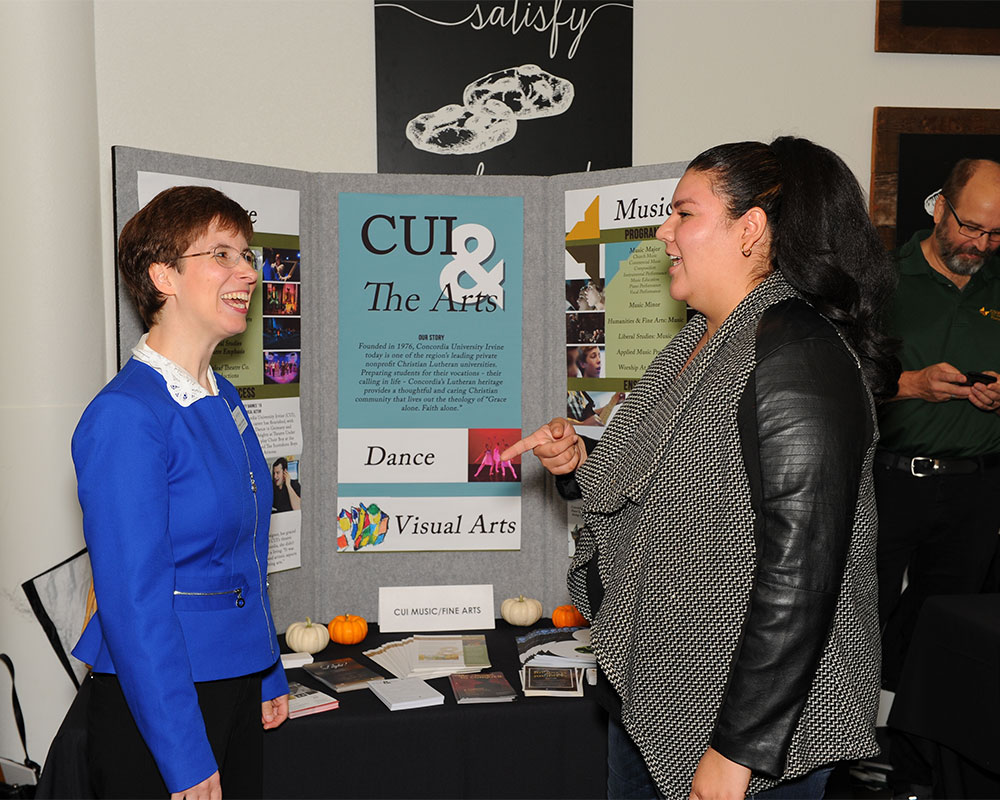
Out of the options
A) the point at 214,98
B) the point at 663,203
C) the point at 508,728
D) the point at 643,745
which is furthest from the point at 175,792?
the point at 214,98

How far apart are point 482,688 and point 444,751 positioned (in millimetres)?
171

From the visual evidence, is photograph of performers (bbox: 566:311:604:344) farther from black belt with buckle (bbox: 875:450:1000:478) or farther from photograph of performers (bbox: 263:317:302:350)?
black belt with buckle (bbox: 875:450:1000:478)

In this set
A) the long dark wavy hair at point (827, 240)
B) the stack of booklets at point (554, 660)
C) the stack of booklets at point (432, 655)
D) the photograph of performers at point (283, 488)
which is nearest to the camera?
the long dark wavy hair at point (827, 240)

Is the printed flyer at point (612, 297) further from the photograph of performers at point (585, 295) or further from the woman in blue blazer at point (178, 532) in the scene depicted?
the woman in blue blazer at point (178, 532)

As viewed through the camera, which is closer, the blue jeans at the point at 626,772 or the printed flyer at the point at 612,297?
the blue jeans at the point at 626,772

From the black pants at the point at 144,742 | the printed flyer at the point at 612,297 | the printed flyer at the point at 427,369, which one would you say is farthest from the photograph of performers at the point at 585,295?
the black pants at the point at 144,742

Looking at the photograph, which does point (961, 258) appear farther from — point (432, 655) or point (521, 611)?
point (432, 655)

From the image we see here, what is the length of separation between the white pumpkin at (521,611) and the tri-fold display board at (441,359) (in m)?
0.07

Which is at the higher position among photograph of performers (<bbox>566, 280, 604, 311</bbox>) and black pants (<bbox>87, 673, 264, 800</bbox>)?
photograph of performers (<bbox>566, 280, 604, 311</bbox>)

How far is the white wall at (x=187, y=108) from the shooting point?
2.50 meters

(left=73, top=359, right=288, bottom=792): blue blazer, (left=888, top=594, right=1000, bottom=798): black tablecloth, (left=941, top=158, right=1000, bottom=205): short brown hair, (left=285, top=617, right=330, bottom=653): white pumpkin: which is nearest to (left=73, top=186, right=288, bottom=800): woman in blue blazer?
(left=73, top=359, right=288, bottom=792): blue blazer

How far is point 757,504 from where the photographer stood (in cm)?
116

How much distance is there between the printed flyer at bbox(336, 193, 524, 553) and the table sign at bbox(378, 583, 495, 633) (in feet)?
0.45

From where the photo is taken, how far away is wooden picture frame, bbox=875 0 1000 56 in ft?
10.5
